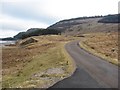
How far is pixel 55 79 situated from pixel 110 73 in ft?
21.1

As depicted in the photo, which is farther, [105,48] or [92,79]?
[105,48]

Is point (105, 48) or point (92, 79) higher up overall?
point (92, 79)

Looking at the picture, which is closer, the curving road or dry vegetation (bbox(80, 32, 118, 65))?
the curving road

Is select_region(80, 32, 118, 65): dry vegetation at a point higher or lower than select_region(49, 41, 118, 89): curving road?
lower

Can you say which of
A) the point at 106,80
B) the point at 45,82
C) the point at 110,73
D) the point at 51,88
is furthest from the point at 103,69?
the point at 51,88

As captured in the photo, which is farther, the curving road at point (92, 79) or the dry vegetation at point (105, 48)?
the dry vegetation at point (105, 48)

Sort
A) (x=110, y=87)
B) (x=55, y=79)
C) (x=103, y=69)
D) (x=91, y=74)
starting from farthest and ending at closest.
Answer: (x=103, y=69) < (x=91, y=74) < (x=55, y=79) < (x=110, y=87)

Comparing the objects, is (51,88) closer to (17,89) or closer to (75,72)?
(17,89)

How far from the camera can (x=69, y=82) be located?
1121 inches

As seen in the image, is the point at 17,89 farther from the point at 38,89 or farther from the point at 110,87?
the point at 110,87

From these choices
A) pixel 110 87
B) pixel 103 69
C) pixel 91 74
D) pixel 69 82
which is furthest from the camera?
pixel 103 69

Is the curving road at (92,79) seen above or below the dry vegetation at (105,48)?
above

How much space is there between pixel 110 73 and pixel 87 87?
8.02 m

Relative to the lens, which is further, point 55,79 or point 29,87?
point 55,79
